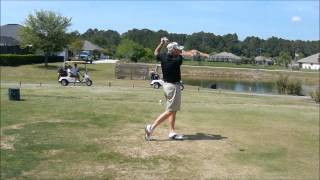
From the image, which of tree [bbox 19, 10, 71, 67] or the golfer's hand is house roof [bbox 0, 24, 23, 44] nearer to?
tree [bbox 19, 10, 71, 67]

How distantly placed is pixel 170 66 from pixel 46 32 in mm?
56779

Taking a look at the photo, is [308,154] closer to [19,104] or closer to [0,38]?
[19,104]

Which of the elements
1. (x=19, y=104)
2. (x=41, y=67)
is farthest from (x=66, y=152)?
(x=41, y=67)

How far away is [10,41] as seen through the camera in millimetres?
76000

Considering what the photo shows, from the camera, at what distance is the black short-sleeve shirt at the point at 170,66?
745 cm

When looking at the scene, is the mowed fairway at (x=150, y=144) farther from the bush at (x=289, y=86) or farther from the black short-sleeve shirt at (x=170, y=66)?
the bush at (x=289, y=86)

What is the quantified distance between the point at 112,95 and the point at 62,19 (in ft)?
134

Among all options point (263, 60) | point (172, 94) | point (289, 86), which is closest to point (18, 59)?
point (289, 86)

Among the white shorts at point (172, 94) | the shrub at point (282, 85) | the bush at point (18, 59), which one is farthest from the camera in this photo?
the bush at point (18, 59)

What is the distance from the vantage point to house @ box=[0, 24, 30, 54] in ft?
231

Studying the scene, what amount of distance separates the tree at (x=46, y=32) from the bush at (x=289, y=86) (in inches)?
1188

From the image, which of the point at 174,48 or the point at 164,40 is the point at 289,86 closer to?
the point at 174,48

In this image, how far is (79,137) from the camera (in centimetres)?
1477

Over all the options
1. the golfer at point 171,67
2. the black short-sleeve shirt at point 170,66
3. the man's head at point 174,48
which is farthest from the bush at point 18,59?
the man's head at point 174,48
